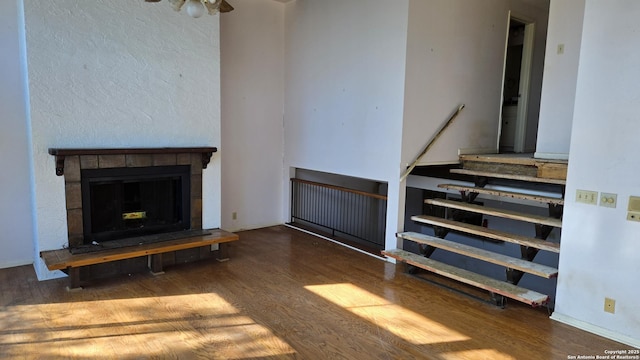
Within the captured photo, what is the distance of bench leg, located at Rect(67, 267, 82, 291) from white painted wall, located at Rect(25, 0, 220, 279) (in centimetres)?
46

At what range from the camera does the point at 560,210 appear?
3920 mm

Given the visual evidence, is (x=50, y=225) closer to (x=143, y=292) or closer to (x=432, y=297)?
(x=143, y=292)

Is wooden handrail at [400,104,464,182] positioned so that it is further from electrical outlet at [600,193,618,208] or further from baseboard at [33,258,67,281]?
baseboard at [33,258,67,281]

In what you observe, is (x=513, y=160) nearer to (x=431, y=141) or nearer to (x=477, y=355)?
(x=431, y=141)

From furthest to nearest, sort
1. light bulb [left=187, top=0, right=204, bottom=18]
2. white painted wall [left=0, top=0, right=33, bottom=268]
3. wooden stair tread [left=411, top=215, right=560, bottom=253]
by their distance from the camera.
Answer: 1. white painted wall [left=0, top=0, right=33, bottom=268]
2. wooden stair tread [left=411, top=215, right=560, bottom=253]
3. light bulb [left=187, top=0, right=204, bottom=18]

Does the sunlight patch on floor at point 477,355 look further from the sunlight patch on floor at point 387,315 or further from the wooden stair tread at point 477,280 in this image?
the wooden stair tread at point 477,280

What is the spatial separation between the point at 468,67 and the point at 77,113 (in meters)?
4.54

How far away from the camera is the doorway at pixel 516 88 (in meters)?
6.06

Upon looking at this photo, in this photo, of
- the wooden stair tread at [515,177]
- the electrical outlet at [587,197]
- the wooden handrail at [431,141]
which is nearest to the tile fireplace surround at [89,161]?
the wooden handrail at [431,141]

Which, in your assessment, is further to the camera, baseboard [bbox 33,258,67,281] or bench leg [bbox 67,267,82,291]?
baseboard [bbox 33,258,67,281]

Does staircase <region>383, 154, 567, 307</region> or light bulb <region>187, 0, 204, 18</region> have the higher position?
light bulb <region>187, 0, 204, 18</region>

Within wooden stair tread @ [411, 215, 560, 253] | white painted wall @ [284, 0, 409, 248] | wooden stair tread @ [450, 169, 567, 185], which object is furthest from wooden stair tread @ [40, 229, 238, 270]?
wooden stair tread @ [450, 169, 567, 185]

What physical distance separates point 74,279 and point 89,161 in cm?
116

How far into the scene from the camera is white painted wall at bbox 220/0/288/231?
18.6ft
